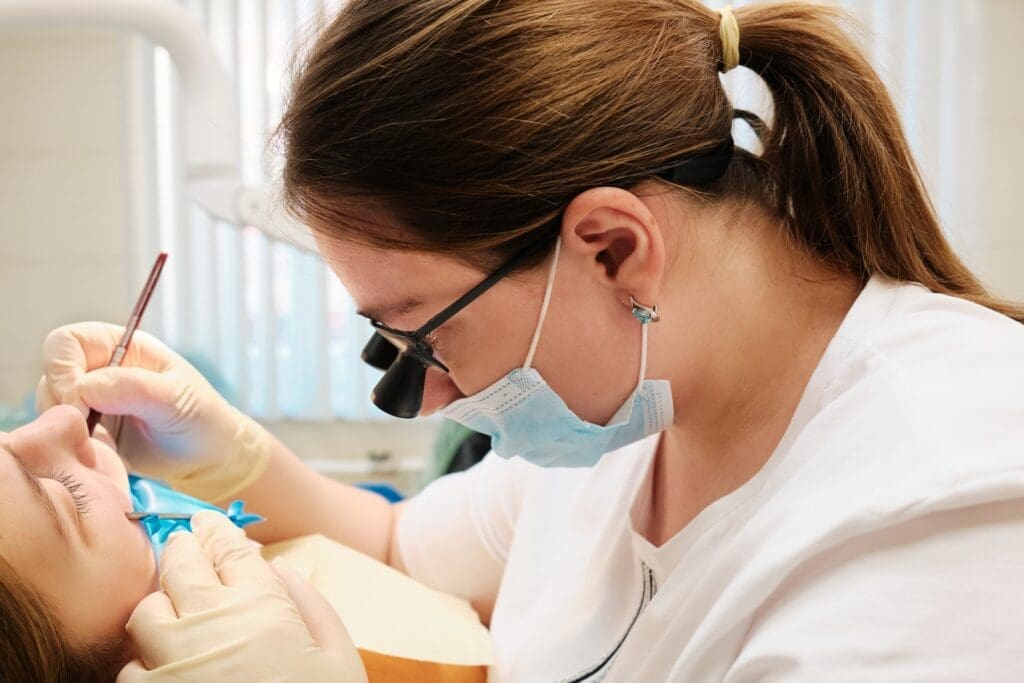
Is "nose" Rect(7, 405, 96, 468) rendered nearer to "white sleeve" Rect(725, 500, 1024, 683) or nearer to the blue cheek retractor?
the blue cheek retractor

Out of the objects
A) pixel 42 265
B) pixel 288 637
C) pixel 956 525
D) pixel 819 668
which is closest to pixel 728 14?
pixel 956 525

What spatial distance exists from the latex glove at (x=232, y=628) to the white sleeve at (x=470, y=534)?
0.53m

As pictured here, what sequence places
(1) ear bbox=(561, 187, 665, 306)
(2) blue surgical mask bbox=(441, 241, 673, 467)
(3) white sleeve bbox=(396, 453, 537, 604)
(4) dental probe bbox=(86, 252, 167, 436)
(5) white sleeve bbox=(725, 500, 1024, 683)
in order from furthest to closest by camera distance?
(3) white sleeve bbox=(396, 453, 537, 604) < (4) dental probe bbox=(86, 252, 167, 436) < (2) blue surgical mask bbox=(441, 241, 673, 467) < (1) ear bbox=(561, 187, 665, 306) < (5) white sleeve bbox=(725, 500, 1024, 683)

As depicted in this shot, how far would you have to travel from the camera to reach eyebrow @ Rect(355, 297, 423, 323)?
1.11 metres

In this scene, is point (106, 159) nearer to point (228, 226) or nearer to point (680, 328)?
point (228, 226)

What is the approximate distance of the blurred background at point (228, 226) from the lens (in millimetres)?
3570

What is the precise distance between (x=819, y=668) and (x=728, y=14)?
778 millimetres

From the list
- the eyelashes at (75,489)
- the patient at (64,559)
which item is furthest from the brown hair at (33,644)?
the eyelashes at (75,489)

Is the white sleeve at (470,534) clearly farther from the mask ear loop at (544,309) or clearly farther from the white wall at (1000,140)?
the white wall at (1000,140)

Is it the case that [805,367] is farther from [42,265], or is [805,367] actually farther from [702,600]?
[42,265]

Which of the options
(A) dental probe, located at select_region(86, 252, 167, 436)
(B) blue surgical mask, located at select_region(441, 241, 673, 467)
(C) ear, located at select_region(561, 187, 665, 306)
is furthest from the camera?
(A) dental probe, located at select_region(86, 252, 167, 436)

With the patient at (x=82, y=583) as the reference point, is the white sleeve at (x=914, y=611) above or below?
above

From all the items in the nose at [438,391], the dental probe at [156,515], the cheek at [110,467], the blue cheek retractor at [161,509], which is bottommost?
the blue cheek retractor at [161,509]

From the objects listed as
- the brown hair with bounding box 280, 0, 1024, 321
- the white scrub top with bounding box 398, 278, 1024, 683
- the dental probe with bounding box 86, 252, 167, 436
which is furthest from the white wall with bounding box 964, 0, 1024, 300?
the dental probe with bounding box 86, 252, 167, 436
